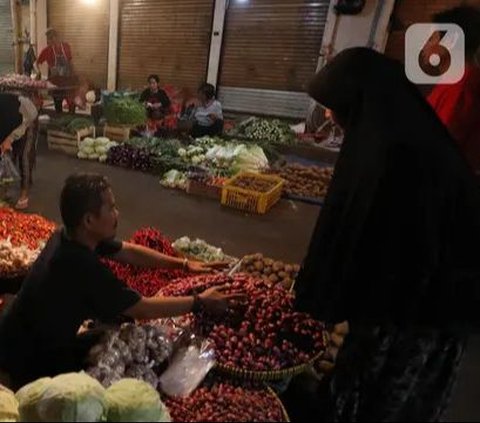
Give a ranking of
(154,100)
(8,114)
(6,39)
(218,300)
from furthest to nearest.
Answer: (6,39) < (154,100) < (8,114) < (218,300)

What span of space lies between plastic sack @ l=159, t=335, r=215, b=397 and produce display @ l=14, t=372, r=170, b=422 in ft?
1.41

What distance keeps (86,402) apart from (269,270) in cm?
187

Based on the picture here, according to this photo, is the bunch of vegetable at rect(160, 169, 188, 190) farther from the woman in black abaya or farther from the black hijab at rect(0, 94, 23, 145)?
the woman in black abaya

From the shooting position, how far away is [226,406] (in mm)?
1725

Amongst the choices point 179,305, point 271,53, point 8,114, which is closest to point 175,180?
point 8,114

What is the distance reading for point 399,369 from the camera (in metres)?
1.65

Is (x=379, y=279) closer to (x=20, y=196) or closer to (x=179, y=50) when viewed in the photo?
(x=20, y=196)

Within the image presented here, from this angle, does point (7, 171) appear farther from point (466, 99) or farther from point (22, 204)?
point (466, 99)

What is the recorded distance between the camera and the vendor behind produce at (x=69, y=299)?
5.51 ft

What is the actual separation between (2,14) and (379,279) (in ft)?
46.7

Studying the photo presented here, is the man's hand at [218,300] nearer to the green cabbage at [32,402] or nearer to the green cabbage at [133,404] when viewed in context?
the green cabbage at [133,404]

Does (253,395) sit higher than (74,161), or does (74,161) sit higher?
(253,395)

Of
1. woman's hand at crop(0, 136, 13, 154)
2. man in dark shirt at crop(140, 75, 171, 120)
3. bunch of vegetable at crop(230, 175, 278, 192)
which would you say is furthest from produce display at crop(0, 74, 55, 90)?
bunch of vegetable at crop(230, 175, 278, 192)

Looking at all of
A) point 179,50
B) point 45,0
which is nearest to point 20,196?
point 179,50
